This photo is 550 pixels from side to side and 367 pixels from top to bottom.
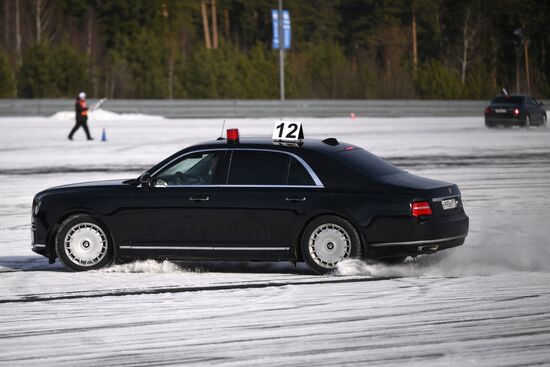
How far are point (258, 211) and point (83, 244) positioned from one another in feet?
6.05

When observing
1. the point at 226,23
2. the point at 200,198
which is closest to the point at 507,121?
the point at 200,198

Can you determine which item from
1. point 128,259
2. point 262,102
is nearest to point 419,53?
point 262,102

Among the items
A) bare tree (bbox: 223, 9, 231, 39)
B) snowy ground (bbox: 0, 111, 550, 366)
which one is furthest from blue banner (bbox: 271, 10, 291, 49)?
bare tree (bbox: 223, 9, 231, 39)

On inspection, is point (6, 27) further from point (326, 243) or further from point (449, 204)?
point (449, 204)

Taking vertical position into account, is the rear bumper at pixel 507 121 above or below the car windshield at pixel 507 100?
below

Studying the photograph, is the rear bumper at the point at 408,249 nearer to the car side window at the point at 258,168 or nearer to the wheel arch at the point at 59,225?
the car side window at the point at 258,168

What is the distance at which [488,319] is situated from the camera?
26.9 ft

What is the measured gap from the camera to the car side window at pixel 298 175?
10.4 meters

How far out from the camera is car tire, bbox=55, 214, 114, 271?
35.2 feet

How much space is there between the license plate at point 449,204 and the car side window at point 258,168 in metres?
1.53

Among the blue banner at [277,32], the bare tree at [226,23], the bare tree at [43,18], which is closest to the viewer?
the blue banner at [277,32]

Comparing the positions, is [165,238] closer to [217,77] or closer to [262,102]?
[262,102]

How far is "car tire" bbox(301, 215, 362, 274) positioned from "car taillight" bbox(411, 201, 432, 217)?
0.65m

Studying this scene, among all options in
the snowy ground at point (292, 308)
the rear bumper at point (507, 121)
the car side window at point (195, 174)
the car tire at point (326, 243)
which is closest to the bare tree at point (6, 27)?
the rear bumper at point (507, 121)
